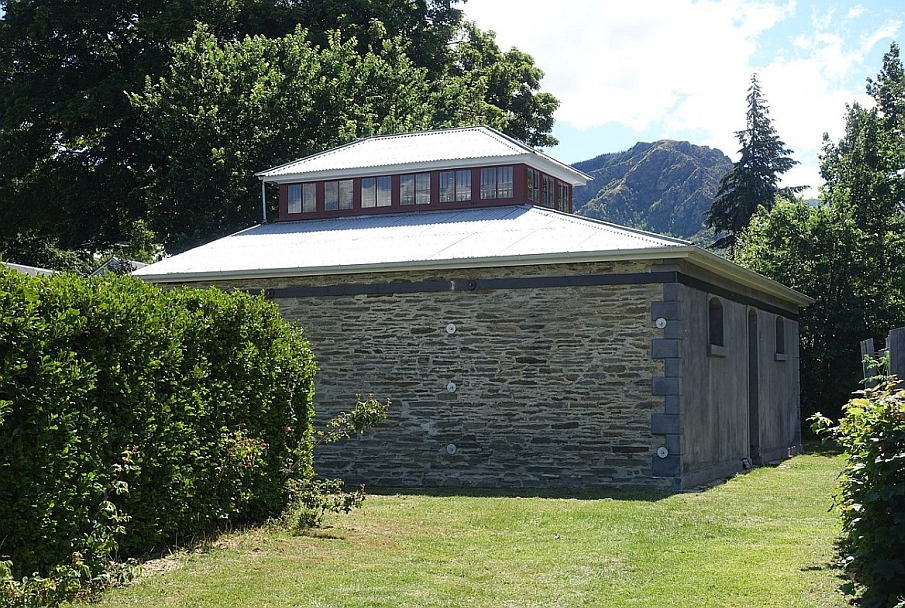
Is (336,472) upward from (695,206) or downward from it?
downward

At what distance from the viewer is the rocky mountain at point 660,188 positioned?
172 meters

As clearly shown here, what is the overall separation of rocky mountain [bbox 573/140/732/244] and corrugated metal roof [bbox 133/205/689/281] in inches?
5864

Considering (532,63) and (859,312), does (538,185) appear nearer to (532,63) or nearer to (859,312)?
(859,312)

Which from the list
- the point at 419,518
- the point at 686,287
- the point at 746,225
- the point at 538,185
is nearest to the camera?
the point at 419,518

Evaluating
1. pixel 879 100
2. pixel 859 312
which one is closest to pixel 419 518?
pixel 859 312

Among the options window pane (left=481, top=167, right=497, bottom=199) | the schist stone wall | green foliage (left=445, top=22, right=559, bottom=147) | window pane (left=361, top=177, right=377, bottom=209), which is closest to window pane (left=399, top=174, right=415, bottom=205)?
window pane (left=361, top=177, right=377, bottom=209)

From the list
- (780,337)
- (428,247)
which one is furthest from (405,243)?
(780,337)

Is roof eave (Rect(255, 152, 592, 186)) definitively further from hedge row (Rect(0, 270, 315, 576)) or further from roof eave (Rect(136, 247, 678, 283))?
hedge row (Rect(0, 270, 315, 576))


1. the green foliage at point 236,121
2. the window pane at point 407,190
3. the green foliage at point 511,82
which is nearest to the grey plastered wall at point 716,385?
the window pane at point 407,190

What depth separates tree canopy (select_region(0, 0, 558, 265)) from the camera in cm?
2867

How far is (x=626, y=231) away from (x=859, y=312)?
1291 cm

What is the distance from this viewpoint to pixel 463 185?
2095 centimetres

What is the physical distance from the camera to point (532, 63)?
39.8 m

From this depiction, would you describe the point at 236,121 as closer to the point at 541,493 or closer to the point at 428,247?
the point at 428,247
